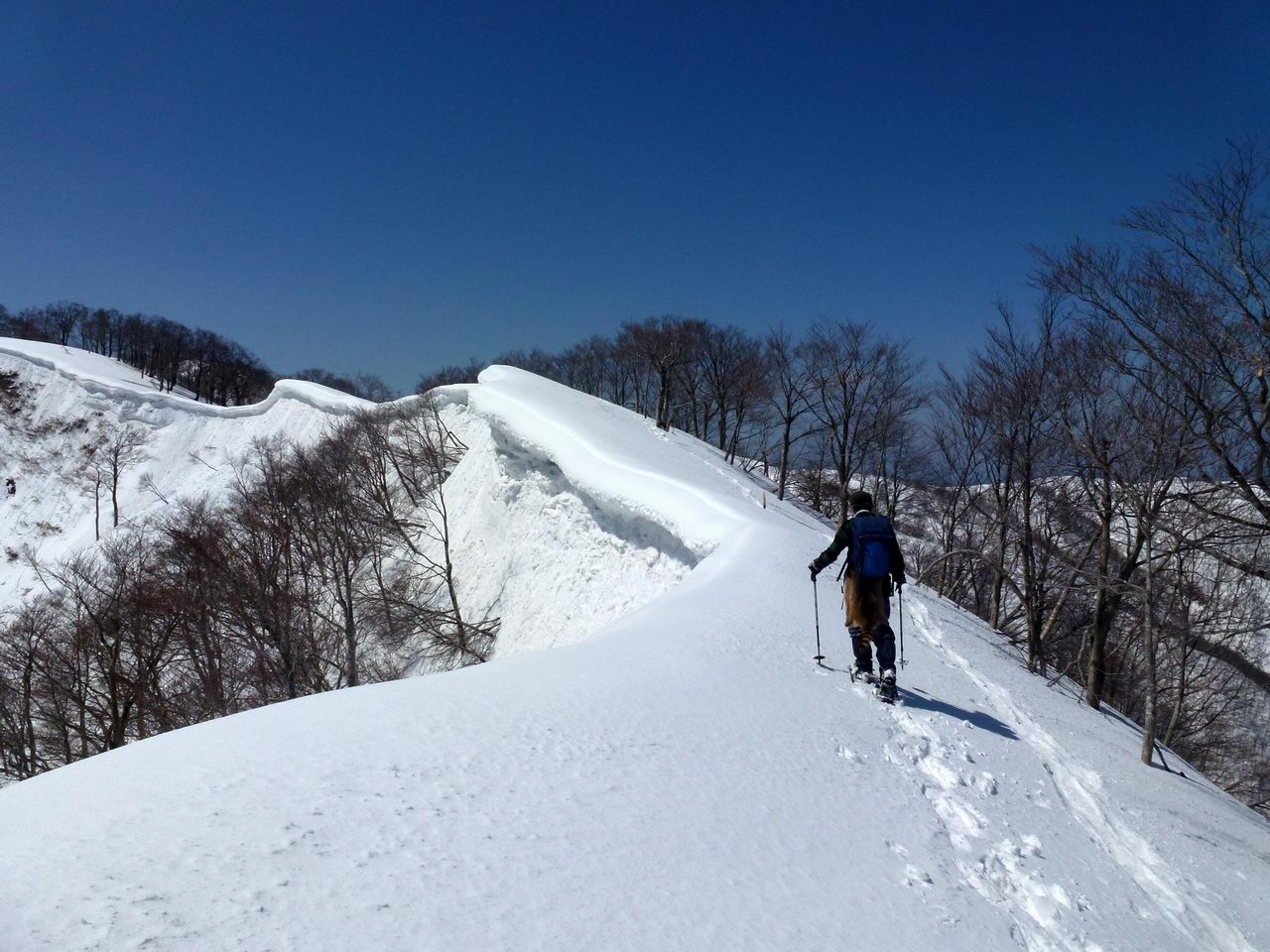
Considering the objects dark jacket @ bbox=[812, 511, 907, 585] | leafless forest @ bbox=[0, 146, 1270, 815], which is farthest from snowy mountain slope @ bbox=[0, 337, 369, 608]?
dark jacket @ bbox=[812, 511, 907, 585]

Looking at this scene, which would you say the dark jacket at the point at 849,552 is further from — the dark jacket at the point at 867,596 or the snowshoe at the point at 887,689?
the snowshoe at the point at 887,689

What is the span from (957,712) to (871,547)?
5.10ft

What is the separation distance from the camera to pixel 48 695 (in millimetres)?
16547

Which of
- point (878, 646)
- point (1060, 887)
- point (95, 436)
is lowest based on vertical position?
point (1060, 887)

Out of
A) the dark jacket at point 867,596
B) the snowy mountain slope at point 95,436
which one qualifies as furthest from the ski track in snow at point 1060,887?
the snowy mountain slope at point 95,436

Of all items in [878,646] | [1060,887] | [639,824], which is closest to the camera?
[639,824]

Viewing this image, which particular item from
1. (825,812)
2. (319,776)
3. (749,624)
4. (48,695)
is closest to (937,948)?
(825,812)

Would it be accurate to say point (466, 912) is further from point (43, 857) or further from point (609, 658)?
point (609, 658)

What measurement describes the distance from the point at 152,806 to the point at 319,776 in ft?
1.96

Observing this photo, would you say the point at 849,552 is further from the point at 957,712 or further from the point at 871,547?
the point at 957,712

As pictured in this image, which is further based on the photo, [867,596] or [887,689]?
[867,596]

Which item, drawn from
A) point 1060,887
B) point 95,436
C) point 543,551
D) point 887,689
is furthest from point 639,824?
point 95,436

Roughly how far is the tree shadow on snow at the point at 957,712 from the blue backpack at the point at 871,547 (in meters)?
1.09

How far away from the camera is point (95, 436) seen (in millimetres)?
41656
